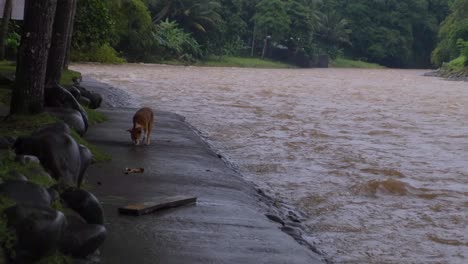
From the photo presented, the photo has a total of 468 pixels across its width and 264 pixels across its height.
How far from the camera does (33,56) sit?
1155 cm

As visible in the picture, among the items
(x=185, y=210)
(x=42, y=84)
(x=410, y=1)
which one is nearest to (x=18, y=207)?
(x=185, y=210)

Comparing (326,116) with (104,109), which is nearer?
(104,109)

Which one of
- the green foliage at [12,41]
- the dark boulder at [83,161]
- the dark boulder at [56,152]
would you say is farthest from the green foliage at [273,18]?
the dark boulder at [56,152]

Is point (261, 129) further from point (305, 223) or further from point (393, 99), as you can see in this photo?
point (393, 99)

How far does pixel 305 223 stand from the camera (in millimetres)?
10164

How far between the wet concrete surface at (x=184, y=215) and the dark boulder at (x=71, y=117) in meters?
0.41

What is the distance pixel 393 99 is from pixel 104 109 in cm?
1672

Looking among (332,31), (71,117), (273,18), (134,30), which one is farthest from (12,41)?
(332,31)

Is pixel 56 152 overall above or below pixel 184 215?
above

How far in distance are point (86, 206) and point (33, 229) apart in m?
1.19

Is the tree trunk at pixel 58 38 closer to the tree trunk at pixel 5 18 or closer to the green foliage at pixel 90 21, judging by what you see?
the tree trunk at pixel 5 18

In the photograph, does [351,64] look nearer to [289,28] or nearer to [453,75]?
[289,28]

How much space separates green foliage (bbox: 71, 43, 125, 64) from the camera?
4769 cm

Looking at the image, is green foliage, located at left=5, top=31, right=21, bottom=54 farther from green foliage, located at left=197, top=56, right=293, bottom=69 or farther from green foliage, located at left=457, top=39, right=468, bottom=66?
green foliage, located at left=457, top=39, right=468, bottom=66
